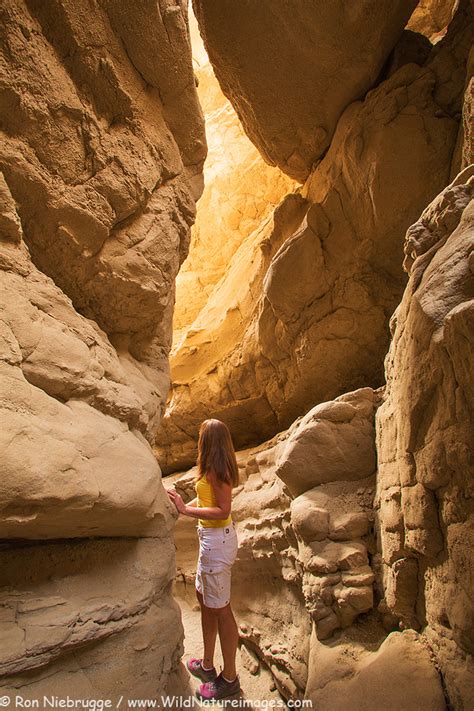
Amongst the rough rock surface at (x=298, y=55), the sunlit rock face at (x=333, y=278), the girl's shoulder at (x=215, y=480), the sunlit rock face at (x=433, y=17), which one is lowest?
the girl's shoulder at (x=215, y=480)

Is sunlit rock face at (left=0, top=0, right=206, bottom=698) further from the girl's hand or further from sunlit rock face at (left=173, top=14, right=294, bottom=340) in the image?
sunlit rock face at (left=173, top=14, right=294, bottom=340)

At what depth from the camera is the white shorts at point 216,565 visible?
3049 millimetres

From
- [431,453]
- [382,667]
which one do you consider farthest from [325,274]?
[382,667]

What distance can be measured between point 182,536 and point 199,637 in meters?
1.88

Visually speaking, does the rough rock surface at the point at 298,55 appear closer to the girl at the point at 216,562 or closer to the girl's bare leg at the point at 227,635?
the girl at the point at 216,562

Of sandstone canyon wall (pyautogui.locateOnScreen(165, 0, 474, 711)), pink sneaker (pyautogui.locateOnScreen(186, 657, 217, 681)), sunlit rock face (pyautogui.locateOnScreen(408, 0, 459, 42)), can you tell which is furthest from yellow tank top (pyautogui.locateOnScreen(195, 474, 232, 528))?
sunlit rock face (pyautogui.locateOnScreen(408, 0, 459, 42))

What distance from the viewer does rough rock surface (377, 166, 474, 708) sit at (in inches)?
84.1

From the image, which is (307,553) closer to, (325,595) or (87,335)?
(325,595)

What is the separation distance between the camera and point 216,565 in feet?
10.0

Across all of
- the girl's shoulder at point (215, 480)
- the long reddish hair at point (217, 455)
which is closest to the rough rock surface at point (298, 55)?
the long reddish hair at point (217, 455)

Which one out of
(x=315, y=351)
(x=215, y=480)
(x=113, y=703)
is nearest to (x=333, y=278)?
(x=315, y=351)

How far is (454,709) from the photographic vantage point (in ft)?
7.01

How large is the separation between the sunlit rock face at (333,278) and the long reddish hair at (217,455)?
2939 millimetres

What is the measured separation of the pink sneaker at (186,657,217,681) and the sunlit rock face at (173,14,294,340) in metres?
6.96
